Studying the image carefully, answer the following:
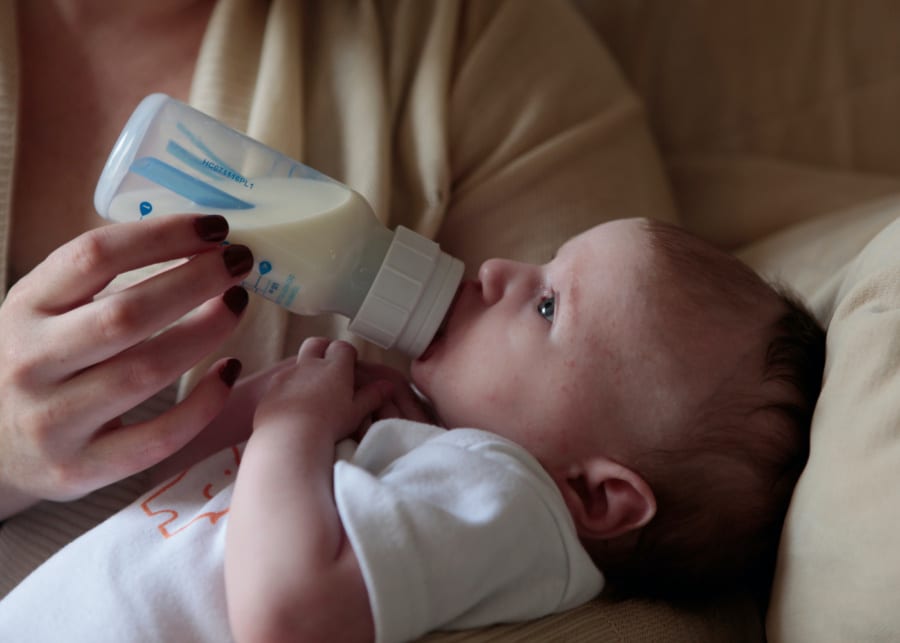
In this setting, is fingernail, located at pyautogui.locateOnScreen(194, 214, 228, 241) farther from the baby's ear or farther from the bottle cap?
the baby's ear

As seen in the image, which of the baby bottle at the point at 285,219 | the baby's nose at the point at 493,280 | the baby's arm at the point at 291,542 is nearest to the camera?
the baby's arm at the point at 291,542

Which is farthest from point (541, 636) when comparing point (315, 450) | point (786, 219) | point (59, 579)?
point (786, 219)

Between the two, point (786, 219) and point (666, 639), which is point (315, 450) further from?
point (786, 219)

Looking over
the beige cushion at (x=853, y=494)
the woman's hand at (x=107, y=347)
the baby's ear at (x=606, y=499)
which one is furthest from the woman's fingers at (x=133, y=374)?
the beige cushion at (x=853, y=494)

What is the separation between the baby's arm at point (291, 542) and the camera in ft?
2.25

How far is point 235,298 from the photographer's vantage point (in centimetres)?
83

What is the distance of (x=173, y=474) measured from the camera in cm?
98

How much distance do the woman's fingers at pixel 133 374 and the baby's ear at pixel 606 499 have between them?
0.35 m

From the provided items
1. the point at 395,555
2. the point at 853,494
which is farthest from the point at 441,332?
the point at 853,494

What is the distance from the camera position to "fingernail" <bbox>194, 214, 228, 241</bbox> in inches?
29.8

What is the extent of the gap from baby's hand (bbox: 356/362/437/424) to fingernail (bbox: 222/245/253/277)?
0.23 m

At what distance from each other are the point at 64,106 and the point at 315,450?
0.62 meters

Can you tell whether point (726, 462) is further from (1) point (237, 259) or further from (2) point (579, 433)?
(1) point (237, 259)

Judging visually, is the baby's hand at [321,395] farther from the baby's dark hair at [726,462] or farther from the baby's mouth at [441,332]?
the baby's dark hair at [726,462]
